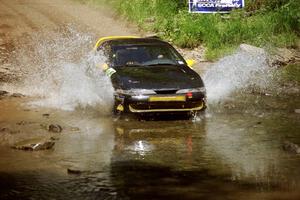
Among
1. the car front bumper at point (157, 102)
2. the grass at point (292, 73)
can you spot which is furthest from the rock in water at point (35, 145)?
the grass at point (292, 73)

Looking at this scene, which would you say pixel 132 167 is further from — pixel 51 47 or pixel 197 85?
pixel 51 47

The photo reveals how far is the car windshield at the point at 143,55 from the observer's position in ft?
38.8

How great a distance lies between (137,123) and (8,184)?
13.0 feet

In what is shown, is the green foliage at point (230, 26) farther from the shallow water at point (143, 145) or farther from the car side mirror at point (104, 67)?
the car side mirror at point (104, 67)

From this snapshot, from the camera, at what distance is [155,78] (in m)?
10.9

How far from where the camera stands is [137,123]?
1070 cm

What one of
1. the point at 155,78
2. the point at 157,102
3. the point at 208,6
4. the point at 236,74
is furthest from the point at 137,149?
the point at 208,6

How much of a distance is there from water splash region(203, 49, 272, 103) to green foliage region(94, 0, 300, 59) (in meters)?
1.11

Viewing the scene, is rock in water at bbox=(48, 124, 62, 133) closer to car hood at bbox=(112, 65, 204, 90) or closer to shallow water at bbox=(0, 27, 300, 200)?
shallow water at bbox=(0, 27, 300, 200)

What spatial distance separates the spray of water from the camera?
1201 cm

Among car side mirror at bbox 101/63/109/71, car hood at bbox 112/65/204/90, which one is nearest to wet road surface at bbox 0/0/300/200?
car side mirror at bbox 101/63/109/71

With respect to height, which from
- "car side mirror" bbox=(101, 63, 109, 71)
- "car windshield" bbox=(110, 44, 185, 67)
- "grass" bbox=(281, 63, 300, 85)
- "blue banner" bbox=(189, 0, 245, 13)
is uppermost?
"blue banner" bbox=(189, 0, 245, 13)

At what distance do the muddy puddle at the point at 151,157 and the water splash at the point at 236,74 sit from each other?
1493 mm

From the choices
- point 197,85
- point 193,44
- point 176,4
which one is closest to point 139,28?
point 176,4
